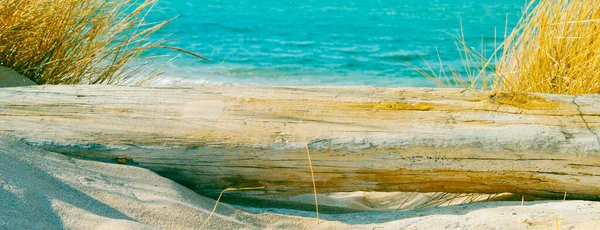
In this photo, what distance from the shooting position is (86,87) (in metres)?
2.75

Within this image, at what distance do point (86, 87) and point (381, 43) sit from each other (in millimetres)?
10206

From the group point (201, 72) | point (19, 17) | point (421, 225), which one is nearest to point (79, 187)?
point (421, 225)

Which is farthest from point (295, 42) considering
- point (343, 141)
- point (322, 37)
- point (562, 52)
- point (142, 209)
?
point (142, 209)

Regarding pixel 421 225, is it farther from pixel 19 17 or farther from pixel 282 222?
Result: pixel 19 17

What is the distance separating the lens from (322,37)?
1328cm

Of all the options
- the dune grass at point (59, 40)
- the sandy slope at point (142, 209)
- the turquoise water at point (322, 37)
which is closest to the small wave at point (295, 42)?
the turquoise water at point (322, 37)

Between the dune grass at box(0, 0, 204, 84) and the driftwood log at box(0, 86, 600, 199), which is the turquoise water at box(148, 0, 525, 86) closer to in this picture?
the dune grass at box(0, 0, 204, 84)

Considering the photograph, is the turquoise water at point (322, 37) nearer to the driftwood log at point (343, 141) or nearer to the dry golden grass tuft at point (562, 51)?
the dry golden grass tuft at point (562, 51)

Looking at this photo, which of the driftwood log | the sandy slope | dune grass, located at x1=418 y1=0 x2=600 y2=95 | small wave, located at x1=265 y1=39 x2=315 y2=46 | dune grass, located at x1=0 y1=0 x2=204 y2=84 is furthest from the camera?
small wave, located at x1=265 y1=39 x2=315 y2=46

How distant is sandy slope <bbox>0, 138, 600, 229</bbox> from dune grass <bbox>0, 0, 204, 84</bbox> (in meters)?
1.27

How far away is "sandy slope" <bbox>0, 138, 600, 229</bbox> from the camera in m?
1.95

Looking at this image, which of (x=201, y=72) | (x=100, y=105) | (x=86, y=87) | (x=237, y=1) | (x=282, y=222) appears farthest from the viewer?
(x=237, y=1)

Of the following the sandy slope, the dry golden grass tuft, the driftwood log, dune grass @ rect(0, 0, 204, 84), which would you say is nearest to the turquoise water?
dune grass @ rect(0, 0, 204, 84)

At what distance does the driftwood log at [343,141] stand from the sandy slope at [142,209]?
0.28 ft
